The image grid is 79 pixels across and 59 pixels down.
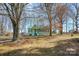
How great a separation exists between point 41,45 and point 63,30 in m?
0.24

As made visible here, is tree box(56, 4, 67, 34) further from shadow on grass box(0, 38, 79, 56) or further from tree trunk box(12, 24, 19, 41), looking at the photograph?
tree trunk box(12, 24, 19, 41)

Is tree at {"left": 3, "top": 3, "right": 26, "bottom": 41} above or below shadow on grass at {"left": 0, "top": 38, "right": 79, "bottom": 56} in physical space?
above

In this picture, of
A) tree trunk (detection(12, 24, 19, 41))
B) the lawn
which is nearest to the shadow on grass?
the lawn

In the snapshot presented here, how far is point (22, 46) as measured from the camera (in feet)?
9.37

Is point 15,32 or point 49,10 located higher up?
point 49,10

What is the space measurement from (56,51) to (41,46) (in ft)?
0.47

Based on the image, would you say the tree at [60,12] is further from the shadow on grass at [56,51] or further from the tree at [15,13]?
the tree at [15,13]

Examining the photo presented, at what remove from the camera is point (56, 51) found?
9.32ft

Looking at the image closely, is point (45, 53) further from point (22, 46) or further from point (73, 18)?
point (73, 18)

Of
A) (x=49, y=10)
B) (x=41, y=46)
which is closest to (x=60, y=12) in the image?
(x=49, y=10)

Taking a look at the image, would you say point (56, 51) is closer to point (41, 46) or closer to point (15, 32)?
point (41, 46)

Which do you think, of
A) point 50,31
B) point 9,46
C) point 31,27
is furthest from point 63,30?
point 9,46

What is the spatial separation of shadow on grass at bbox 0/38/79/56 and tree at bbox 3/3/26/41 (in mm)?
138

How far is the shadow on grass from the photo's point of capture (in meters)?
2.83
